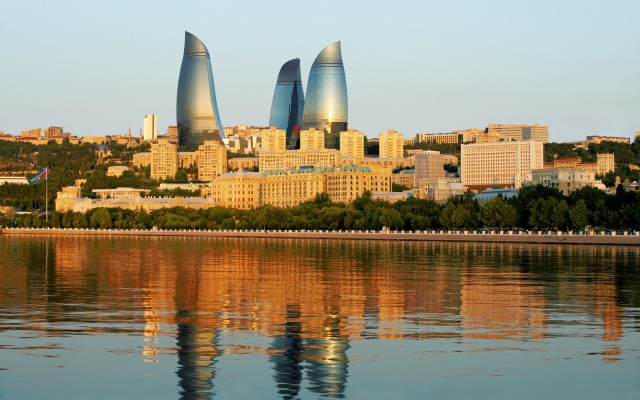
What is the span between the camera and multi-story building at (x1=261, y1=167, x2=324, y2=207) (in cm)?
17888

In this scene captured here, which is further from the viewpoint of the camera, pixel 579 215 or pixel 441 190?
pixel 441 190

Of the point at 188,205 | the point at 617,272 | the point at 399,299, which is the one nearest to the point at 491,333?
the point at 399,299

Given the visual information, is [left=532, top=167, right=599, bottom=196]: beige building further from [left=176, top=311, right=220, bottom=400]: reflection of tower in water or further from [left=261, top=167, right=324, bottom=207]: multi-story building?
[left=176, top=311, right=220, bottom=400]: reflection of tower in water

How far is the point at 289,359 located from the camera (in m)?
21.7

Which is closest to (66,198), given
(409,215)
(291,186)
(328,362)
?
(291,186)

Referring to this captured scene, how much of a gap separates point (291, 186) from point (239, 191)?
481 inches

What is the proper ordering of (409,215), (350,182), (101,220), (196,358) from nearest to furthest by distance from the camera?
(196,358) → (409,215) → (101,220) → (350,182)

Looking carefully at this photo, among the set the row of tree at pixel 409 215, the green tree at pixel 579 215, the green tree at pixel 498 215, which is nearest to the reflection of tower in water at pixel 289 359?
the row of tree at pixel 409 215

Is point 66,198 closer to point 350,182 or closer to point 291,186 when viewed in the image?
point 291,186

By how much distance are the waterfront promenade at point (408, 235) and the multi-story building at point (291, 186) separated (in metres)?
33.6

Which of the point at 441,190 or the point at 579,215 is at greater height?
the point at 441,190

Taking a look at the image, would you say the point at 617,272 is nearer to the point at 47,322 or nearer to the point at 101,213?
the point at 47,322

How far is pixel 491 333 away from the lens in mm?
25406

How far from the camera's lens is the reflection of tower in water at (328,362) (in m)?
19.0
